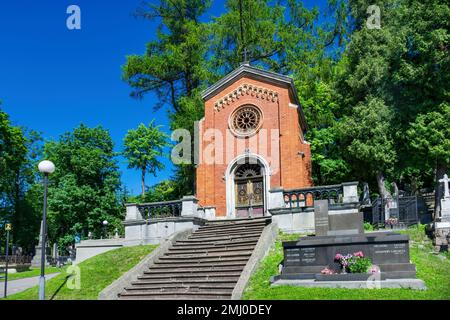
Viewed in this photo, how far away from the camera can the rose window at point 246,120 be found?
24.0 meters

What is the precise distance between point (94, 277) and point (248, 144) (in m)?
11.2

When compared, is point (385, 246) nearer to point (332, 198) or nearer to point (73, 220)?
point (332, 198)

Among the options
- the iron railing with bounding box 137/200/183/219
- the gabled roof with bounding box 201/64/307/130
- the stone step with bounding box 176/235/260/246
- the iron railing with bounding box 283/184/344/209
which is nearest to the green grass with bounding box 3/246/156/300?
the stone step with bounding box 176/235/260/246

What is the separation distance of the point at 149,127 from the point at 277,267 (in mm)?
23919

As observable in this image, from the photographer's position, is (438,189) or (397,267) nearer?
(397,267)

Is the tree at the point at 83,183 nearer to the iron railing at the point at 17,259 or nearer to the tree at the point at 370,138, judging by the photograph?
the iron railing at the point at 17,259

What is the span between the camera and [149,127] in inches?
1388

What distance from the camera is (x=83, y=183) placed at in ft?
115

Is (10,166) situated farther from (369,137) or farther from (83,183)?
(369,137)

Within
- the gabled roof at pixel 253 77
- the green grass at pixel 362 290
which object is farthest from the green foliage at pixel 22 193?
the green grass at pixel 362 290

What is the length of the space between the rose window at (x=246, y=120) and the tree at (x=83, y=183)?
14.8m

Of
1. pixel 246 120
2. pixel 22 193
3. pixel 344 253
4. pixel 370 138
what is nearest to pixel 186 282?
pixel 344 253

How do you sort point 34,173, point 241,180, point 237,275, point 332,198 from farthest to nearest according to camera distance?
point 34,173 < point 241,180 < point 332,198 < point 237,275

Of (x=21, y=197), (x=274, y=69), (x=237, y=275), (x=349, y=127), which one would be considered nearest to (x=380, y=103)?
(x=349, y=127)
